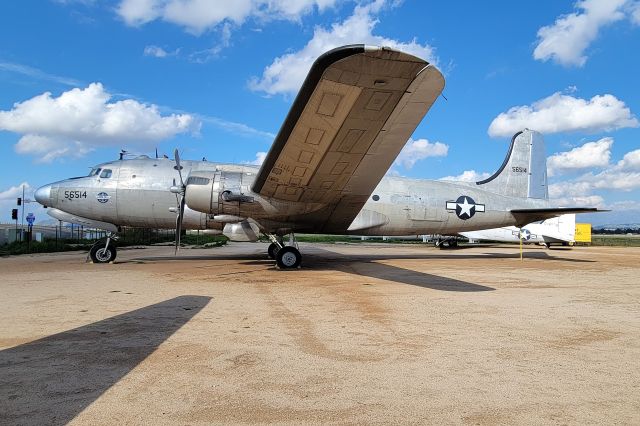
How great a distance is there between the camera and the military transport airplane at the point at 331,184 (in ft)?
24.7

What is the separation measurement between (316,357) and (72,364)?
2288mm

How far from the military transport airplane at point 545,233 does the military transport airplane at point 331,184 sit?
52.9 feet

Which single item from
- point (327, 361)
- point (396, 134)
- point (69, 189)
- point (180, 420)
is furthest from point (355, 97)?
point (69, 189)

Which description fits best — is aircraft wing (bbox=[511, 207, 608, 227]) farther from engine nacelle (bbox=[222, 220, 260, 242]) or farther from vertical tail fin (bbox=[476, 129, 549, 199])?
engine nacelle (bbox=[222, 220, 260, 242])

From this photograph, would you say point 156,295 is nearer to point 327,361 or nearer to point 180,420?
point 327,361

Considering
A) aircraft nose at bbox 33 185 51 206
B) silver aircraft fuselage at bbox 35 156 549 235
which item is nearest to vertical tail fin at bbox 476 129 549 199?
silver aircraft fuselage at bbox 35 156 549 235

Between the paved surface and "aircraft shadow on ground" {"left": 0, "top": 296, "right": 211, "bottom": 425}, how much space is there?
0.8 inches

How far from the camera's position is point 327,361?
4039mm

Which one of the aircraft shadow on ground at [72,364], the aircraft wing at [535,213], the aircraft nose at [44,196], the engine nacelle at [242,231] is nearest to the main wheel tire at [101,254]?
the aircraft nose at [44,196]

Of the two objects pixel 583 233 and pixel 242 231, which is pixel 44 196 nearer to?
pixel 242 231

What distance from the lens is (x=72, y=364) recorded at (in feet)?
12.3

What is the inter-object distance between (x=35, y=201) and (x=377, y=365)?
1488 centimetres

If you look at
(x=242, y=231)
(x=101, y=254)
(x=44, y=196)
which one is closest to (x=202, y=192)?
(x=242, y=231)

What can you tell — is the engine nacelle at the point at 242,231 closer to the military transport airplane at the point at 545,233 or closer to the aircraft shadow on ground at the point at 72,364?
the aircraft shadow on ground at the point at 72,364
